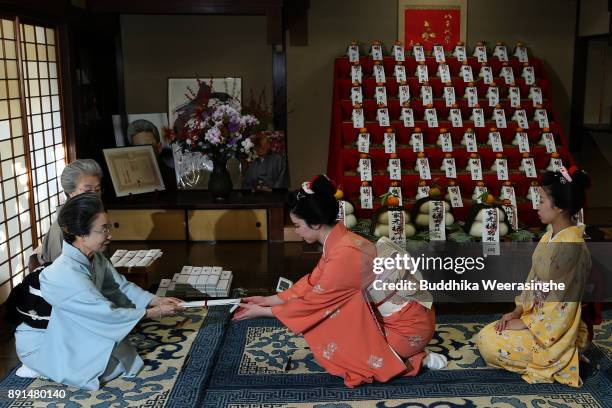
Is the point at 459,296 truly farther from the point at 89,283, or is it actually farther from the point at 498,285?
the point at 89,283

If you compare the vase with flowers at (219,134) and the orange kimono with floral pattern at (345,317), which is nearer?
the orange kimono with floral pattern at (345,317)

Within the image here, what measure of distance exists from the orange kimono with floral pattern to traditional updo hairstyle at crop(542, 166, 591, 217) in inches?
35.4

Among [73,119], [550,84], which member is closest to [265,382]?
[73,119]

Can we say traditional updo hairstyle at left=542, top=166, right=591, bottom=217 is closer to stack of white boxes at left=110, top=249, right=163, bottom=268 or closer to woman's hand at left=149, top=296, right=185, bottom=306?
woman's hand at left=149, top=296, right=185, bottom=306

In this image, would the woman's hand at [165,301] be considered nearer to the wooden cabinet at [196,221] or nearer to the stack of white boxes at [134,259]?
the stack of white boxes at [134,259]

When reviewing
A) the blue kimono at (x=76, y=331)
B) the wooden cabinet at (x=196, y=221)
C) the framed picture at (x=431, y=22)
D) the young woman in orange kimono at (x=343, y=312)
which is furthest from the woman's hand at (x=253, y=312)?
the framed picture at (x=431, y=22)

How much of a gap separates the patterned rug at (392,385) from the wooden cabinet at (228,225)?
97.8 inches

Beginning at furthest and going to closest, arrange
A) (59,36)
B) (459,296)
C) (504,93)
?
(504,93) < (59,36) < (459,296)

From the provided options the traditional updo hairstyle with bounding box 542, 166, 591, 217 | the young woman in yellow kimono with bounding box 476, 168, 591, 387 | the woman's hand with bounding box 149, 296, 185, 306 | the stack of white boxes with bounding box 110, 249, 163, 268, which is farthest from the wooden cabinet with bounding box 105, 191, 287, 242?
the traditional updo hairstyle with bounding box 542, 166, 591, 217

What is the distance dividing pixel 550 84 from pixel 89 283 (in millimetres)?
6119

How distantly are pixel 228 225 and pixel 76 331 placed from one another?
316 cm

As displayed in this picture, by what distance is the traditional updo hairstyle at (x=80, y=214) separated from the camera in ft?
11.5

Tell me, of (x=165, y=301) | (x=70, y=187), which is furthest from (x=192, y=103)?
(x=165, y=301)

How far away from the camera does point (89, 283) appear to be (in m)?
3.52
